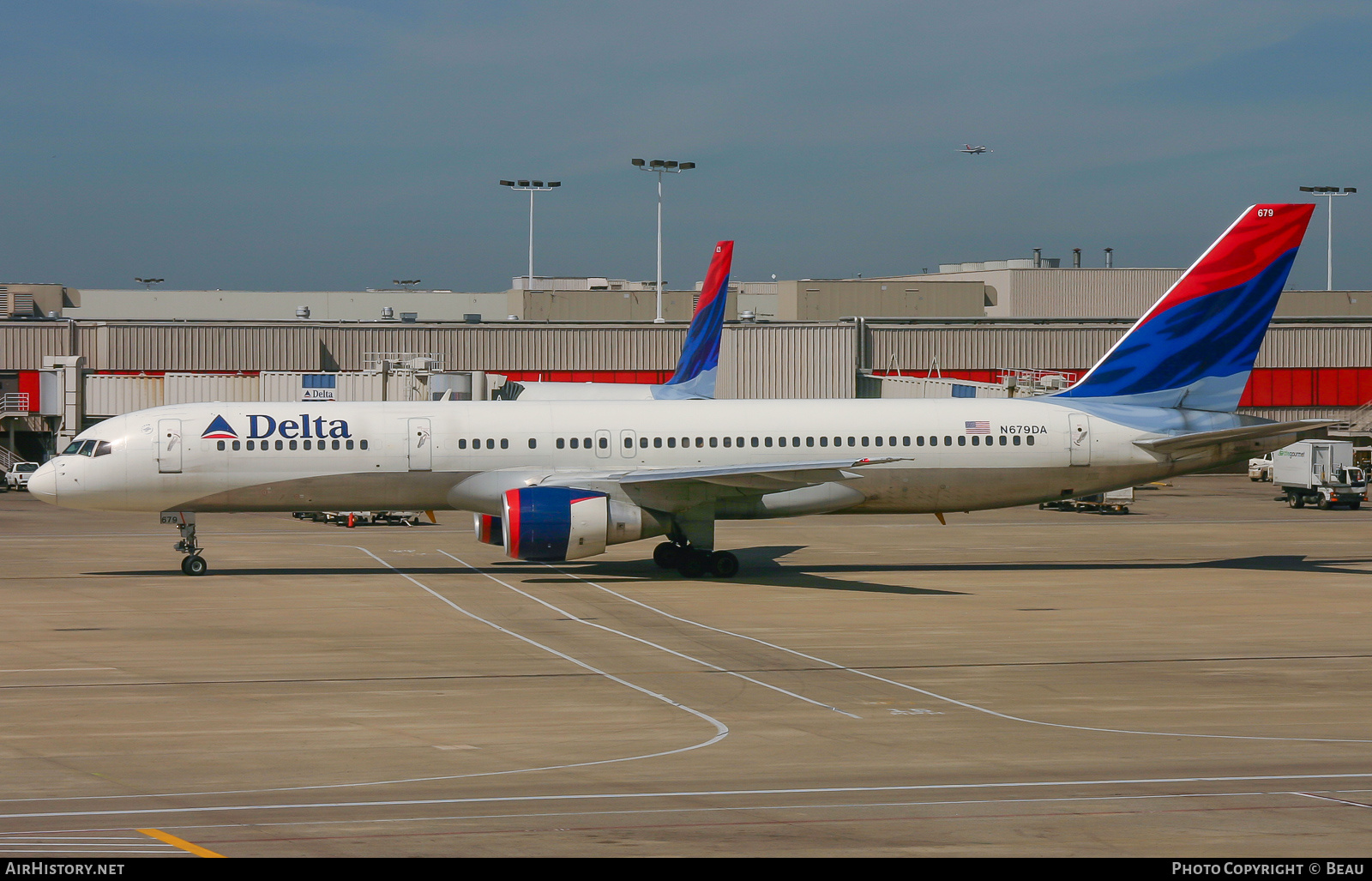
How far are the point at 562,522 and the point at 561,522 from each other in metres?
0.02

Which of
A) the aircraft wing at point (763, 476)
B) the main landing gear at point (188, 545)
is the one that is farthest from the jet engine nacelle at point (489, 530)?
the main landing gear at point (188, 545)

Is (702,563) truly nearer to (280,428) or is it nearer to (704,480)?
(704,480)

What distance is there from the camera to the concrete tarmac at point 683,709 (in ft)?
46.6

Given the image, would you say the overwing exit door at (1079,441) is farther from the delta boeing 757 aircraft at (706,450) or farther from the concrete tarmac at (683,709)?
the concrete tarmac at (683,709)

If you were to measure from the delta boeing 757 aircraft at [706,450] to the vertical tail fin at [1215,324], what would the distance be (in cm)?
6

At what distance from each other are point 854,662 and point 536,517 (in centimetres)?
1224

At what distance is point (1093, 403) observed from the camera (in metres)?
40.7

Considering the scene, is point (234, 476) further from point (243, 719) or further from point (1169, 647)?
point (1169, 647)

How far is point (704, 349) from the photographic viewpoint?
60844 millimetres

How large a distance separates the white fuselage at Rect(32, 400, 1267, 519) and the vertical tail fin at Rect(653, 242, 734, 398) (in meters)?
19.9

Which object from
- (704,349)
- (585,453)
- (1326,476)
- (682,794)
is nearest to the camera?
(682,794)

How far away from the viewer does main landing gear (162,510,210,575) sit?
1500 inches

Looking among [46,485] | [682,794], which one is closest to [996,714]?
[682,794]
